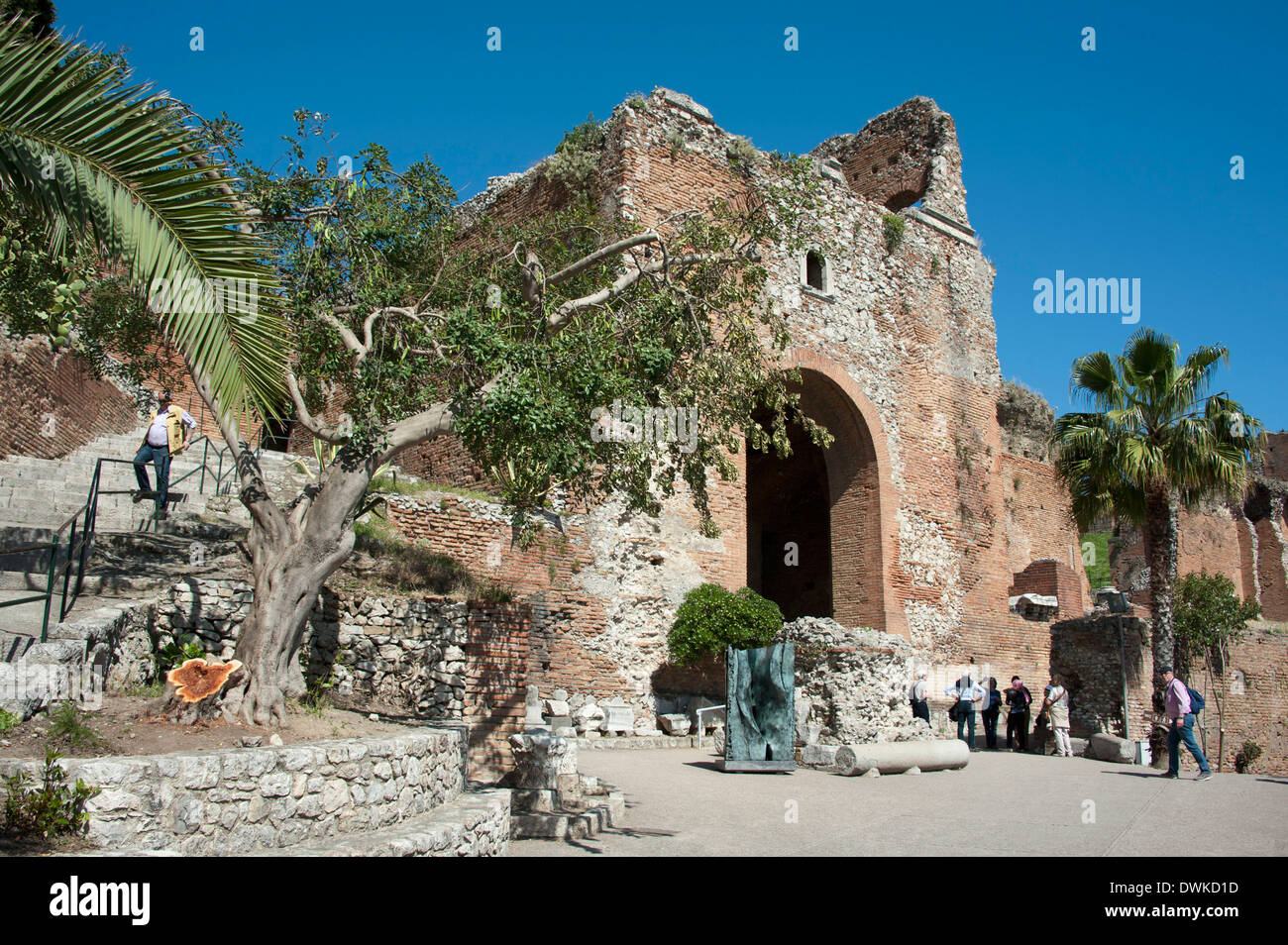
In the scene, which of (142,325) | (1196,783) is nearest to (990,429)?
(1196,783)

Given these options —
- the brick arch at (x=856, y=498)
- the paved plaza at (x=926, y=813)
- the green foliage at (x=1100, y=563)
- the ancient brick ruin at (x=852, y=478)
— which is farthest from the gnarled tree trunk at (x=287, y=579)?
the green foliage at (x=1100, y=563)

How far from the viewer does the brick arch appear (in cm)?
1755

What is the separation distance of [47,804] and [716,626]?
33.3 feet

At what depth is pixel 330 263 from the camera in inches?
347

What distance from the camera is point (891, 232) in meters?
19.8

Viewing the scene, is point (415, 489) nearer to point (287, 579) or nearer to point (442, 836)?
point (287, 579)

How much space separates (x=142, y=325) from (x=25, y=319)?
1225 millimetres

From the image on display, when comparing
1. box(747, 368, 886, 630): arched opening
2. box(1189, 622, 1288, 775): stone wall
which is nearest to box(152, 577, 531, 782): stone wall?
box(747, 368, 886, 630): arched opening

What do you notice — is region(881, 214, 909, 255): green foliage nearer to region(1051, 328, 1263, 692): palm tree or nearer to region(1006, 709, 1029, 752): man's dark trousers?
region(1051, 328, 1263, 692): palm tree

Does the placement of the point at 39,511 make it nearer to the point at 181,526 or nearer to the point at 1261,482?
the point at 181,526

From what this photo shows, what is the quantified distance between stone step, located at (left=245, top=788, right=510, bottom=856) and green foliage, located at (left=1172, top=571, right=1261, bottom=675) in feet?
50.4

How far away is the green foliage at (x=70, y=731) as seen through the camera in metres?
5.16

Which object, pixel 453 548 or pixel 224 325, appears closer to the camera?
pixel 224 325

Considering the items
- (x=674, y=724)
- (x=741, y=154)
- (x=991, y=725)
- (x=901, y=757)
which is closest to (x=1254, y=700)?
(x=991, y=725)
